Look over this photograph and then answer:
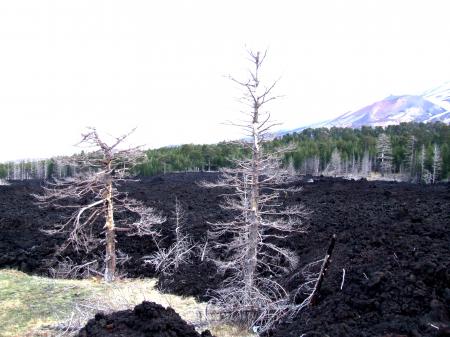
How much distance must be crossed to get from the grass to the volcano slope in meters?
0.99

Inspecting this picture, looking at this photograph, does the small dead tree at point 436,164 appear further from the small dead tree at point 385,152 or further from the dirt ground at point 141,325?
the dirt ground at point 141,325

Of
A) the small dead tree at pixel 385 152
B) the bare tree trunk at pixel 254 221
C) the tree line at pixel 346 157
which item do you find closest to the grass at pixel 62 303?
the bare tree trunk at pixel 254 221

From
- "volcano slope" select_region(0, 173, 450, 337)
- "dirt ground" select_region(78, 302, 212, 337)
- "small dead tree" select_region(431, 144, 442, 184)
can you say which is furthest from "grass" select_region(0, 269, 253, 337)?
"small dead tree" select_region(431, 144, 442, 184)

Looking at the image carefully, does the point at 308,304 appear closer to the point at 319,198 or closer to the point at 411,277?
the point at 411,277

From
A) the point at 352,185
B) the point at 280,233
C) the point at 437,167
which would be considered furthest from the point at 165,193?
the point at 437,167

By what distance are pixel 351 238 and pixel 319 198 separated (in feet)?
48.2

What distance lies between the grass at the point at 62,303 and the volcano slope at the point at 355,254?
39.1 inches

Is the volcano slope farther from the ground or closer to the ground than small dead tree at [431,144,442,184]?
closer to the ground

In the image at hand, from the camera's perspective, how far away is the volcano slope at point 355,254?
7.07 metres

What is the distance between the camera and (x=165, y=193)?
33.3 meters

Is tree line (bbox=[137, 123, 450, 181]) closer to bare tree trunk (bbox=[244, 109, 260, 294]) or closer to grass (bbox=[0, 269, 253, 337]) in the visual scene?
grass (bbox=[0, 269, 253, 337])

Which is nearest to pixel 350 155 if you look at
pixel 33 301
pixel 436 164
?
pixel 436 164

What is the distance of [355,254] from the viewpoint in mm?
10812

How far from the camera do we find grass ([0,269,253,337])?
949cm
